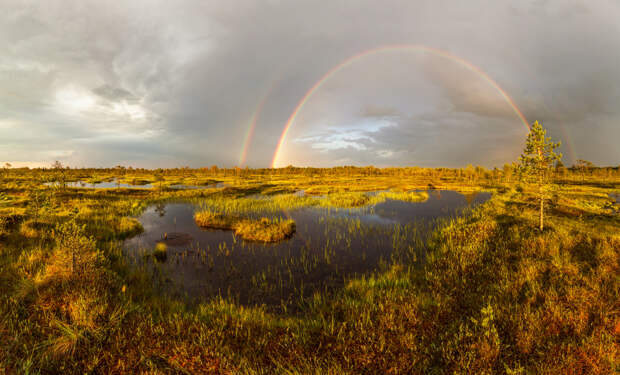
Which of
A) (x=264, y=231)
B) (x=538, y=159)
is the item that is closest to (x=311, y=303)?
(x=264, y=231)

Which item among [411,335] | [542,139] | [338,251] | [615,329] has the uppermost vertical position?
[542,139]

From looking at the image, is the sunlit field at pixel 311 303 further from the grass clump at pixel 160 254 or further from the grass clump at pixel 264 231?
the grass clump at pixel 264 231

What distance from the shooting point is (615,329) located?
6000mm

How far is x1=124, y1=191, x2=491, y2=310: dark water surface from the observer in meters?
12.0

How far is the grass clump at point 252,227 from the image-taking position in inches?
792

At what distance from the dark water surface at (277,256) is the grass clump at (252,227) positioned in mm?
892

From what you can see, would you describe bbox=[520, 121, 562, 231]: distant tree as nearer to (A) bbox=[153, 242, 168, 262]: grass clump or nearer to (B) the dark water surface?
(B) the dark water surface

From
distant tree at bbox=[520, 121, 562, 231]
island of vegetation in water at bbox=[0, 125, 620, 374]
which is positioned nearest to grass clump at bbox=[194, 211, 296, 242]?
island of vegetation in water at bbox=[0, 125, 620, 374]

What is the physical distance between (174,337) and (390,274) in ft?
33.6

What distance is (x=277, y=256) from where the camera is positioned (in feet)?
54.0

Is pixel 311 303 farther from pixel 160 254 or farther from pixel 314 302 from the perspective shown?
pixel 160 254

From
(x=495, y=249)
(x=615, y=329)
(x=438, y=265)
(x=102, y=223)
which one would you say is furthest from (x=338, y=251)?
(x=102, y=223)

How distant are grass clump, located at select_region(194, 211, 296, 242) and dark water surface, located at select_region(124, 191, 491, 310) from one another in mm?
892

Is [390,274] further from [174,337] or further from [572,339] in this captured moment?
[174,337]
